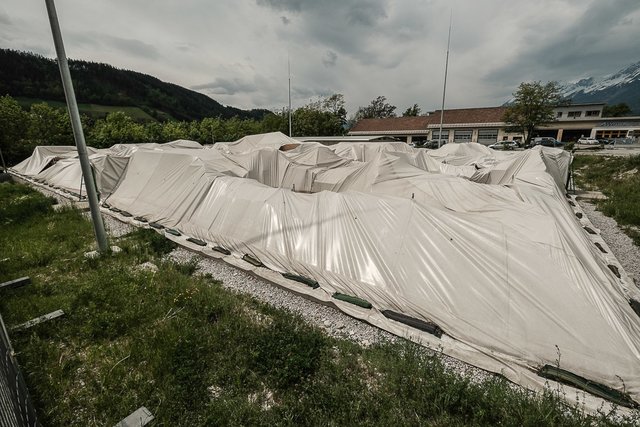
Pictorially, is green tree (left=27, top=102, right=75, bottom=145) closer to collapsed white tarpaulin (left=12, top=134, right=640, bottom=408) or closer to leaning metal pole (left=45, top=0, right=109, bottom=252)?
collapsed white tarpaulin (left=12, top=134, right=640, bottom=408)

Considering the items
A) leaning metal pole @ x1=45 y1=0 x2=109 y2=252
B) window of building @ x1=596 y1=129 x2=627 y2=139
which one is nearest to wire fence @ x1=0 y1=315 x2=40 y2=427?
leaning metal pole @ x1=45 y1=0 x2=109 y2=252

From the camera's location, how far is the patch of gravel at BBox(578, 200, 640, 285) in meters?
6.81

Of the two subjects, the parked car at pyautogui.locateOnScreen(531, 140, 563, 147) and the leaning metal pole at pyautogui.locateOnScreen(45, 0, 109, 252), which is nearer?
the leaning metal pole at pyautogui.locateOnScreen(45, 0, 109, 252)

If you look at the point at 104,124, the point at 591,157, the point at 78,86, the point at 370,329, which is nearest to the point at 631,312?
the point at 370,329

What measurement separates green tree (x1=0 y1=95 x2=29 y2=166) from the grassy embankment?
41876 millimetres

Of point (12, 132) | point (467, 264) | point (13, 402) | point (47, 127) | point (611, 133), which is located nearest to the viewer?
point (13, 402)

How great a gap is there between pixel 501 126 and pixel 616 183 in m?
28.6

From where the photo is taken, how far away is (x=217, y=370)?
340 cm

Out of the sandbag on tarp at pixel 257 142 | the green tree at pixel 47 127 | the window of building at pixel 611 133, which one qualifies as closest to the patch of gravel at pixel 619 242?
the sandbag on tarp at pixel 257 142

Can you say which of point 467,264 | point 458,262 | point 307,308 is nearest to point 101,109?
point 307,308


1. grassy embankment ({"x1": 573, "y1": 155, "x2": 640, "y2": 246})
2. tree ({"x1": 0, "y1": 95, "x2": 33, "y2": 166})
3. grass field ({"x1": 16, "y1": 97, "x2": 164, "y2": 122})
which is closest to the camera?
grassy embankment ({"x1": 573, "y1": 155, "x2": 640, "y2": 246})

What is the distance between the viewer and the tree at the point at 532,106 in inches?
1362

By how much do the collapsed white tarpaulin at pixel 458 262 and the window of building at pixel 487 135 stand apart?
39.3 meters

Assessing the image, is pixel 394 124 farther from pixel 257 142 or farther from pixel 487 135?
pixel 257 142
